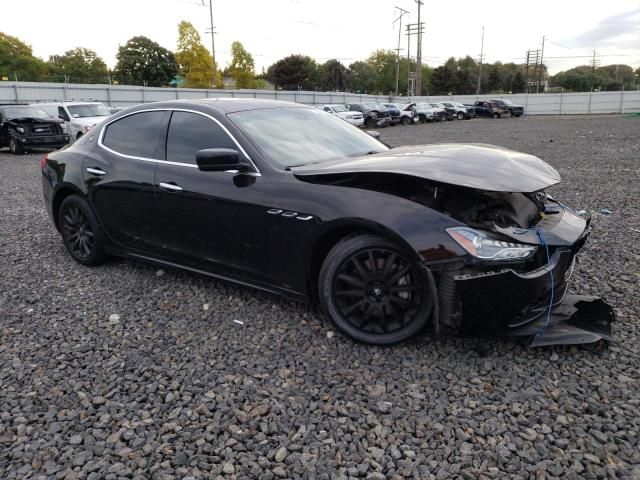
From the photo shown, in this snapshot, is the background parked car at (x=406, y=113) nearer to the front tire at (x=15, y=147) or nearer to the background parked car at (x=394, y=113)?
the background parked car at (x=394, y=113)

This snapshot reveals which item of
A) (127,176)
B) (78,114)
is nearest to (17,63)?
(78,114)

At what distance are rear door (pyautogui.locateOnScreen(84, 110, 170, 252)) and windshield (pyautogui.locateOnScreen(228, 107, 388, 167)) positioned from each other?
874 mm

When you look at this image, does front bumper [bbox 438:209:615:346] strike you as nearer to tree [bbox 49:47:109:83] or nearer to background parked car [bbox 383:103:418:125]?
background parked car [bbox 383:103:418:125]

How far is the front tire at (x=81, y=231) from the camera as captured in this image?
4777 millimetres

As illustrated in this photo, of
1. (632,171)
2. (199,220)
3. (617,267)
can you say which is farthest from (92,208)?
(632,171)

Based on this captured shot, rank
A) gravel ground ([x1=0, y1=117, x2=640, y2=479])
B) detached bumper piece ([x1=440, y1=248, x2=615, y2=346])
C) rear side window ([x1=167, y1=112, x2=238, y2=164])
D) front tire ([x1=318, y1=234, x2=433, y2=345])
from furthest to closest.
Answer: rear side window ([x1=167, y1=112, x2=238, y2=164]), front tire ([x1=318, y1=234, x2=433, y2=345]), detached bumper piece ([x1=440, y1=248, x2=615, y2=346]), gravel ground ([x1=0, y1=117, x2=640, y2=479])

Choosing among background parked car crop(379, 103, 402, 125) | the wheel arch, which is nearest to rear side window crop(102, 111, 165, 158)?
the wheel arch

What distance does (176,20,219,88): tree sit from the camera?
60562 mm

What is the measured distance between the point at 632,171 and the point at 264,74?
367 ft

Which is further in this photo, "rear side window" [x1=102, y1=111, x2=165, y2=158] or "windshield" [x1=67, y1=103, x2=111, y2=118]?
"windshield" [x1=67, y1=103, x2=111, y2=118]

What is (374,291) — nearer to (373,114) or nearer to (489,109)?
(373,114)

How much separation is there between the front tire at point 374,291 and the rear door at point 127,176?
182 centimetres

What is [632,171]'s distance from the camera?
10.4m

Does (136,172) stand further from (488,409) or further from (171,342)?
(488,409)
